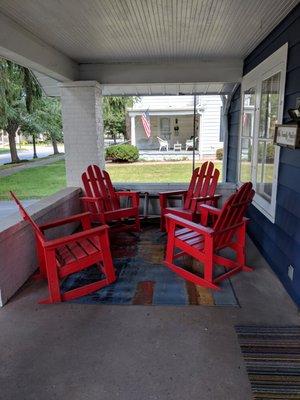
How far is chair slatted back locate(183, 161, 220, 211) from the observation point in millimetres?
3965

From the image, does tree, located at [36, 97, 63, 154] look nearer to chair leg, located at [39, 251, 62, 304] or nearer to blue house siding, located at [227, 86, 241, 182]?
blue house siding, located at [227, 86, 241, 182]

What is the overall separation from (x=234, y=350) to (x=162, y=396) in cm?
55

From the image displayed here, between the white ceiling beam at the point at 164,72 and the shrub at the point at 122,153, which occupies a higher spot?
the white ceiling beam at the point at 164,72

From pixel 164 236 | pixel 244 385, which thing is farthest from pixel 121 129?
pixel 244 385

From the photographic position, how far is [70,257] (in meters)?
Result: 2.52

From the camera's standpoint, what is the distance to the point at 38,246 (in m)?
2.78

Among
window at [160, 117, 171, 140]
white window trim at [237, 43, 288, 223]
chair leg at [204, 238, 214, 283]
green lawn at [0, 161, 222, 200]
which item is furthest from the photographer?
window at [160, 117, 171, 140]

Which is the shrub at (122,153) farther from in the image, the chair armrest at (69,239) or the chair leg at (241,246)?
the chair armrest at (69,239)

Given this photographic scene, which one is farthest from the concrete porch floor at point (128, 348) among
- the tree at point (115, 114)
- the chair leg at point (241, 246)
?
the tree at point (115, 114)

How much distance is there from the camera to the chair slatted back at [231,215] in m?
2.53

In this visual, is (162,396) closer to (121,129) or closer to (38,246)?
(38,246)

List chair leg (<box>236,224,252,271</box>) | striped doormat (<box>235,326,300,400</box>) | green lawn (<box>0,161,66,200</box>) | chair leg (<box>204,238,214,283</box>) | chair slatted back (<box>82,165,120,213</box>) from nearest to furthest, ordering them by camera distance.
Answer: striped doormat (<box>235,326,300,400</box>)
chair leg (<box>204,238,214,283</box>)
chair leg (<box>236,224,252,271</box>)
chair slatted back (<box>82,165,120,213</box>)
green lawn (<box>0,161,66,200</box>)

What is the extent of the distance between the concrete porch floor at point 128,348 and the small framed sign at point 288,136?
1.20 m

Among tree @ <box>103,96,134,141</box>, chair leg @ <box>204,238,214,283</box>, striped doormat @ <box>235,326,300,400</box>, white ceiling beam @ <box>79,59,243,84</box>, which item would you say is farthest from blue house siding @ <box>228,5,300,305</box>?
tree @ <box>103,96,134,141</box>
